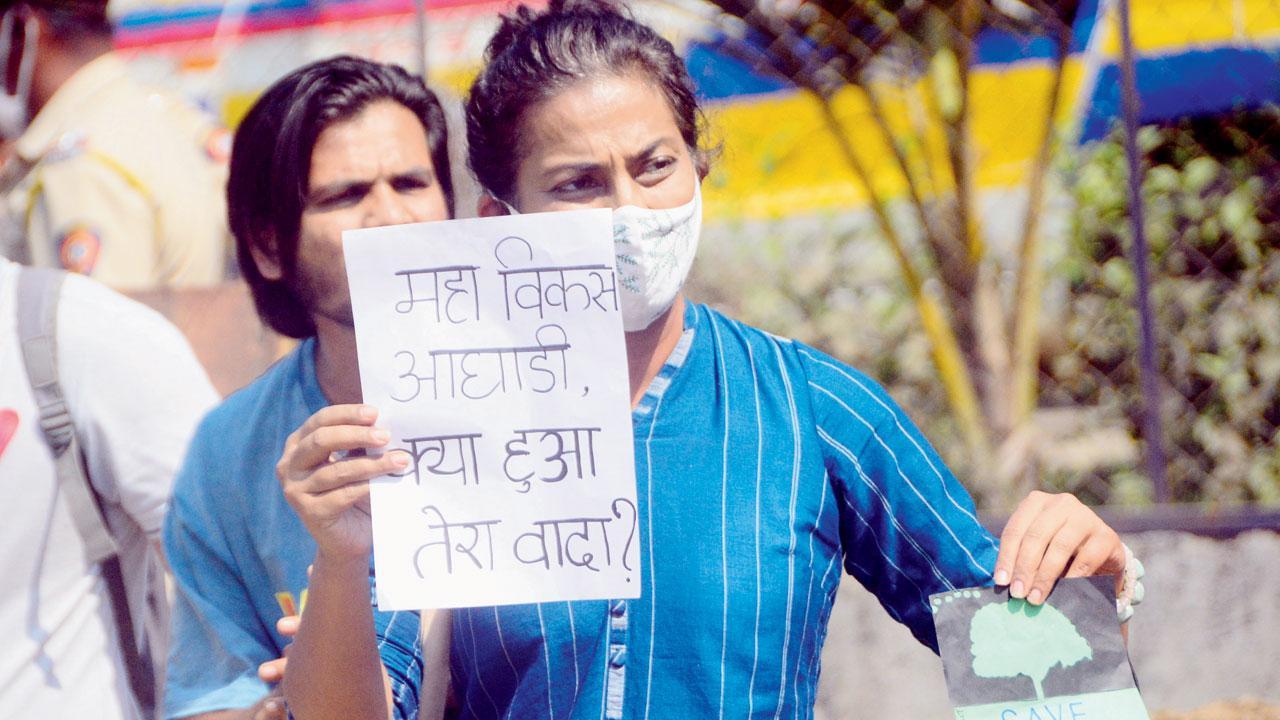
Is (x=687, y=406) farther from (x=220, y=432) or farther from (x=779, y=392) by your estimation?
(x=220, y=432)

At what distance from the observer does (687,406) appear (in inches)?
72.1

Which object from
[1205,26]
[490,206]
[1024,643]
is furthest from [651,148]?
[1205,26]

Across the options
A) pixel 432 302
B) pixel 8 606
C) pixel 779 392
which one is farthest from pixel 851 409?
pixel 8 606

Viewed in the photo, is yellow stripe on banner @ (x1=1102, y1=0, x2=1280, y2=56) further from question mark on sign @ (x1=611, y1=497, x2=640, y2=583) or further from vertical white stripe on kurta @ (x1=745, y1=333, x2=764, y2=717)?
question mark on sign @ (x1=611, y1=497, x2=640, y2=583)

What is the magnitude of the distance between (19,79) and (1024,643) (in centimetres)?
326

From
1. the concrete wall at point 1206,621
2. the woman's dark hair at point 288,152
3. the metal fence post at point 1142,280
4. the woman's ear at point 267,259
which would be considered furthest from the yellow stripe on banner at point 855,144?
the woman's ear at point 267,259

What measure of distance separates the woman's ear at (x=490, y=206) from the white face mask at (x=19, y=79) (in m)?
2.30

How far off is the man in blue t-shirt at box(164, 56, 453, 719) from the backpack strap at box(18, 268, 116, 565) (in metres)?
0.18

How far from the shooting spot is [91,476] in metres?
2.39

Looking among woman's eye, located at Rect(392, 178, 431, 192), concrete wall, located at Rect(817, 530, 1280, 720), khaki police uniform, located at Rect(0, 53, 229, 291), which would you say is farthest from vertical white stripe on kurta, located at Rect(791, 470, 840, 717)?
khaki police uniform, located at Rect(0, 53, 229, 291)

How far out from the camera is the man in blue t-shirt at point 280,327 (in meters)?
2.13

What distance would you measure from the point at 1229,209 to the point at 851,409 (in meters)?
3.27

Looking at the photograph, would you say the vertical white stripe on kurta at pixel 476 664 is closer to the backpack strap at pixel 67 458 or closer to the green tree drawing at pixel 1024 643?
the green tree drawing at pixel 1024 643

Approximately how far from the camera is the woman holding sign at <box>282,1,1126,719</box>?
1.69m
